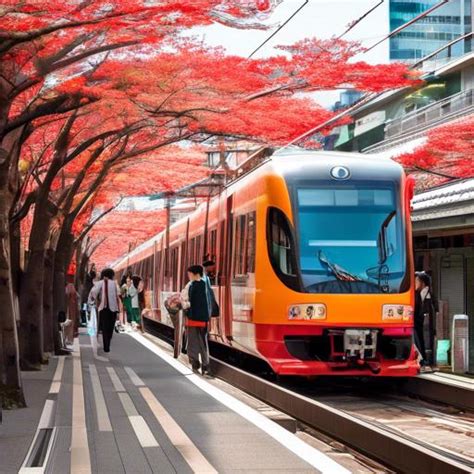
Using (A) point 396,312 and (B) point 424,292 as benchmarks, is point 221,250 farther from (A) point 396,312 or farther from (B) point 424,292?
(A) point 396,312

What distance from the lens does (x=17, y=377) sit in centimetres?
1261

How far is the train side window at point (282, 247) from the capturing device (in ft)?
50.2

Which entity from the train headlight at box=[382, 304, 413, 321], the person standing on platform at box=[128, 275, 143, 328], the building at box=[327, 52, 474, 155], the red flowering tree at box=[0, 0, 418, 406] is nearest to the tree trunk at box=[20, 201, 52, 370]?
the red flowering tree at box=[0, 0, 418, 406]

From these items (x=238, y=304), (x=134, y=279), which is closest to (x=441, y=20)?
(x=134, y=279)

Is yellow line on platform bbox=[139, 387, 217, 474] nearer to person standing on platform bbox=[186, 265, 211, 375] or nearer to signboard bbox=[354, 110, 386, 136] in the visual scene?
person standing on platform bbox=[186, 265, 211, 375]

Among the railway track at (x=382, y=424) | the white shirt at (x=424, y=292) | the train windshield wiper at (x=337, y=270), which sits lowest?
the railway track at (x=382, y=424)

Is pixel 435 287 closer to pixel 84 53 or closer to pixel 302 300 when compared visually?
pixel 302 300

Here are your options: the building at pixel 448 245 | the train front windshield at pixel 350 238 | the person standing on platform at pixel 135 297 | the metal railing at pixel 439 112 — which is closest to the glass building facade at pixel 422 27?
the metal railing at pixel 439 112

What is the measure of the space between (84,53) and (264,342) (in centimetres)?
487

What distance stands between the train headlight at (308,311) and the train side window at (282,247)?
0.27 metres

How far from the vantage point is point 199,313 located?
1753 centimetres

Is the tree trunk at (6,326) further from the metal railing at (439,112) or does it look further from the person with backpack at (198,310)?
the metal railing at (439,112)

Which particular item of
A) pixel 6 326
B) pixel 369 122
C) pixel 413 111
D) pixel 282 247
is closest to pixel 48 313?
pixel 282 247

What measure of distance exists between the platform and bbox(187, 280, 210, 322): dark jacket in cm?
101
